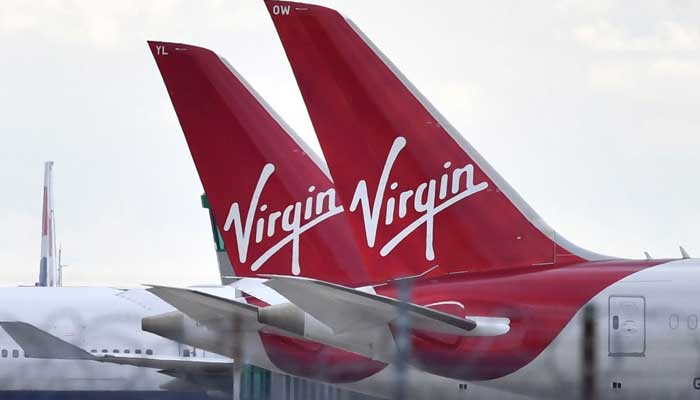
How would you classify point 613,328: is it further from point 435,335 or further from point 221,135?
point 221,135

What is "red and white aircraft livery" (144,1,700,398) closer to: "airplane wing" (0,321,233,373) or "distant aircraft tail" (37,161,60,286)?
"airplane wing" (0,321,233,373)

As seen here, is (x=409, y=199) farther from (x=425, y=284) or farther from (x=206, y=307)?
(x=206, y=307)

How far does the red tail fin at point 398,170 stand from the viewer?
22.4 meters

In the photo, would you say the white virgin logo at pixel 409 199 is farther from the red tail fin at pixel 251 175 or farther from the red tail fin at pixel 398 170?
the red tail fin at pixel 251 175

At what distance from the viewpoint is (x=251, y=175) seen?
2828 cm

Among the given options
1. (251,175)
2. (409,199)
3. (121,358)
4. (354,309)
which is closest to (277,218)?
(251,175)

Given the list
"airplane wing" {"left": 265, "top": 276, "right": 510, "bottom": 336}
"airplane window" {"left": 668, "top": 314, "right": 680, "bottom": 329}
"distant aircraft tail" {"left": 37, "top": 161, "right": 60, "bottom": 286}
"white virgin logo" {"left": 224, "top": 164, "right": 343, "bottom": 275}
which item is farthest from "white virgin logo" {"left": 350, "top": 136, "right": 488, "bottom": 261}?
"distant aircraft tail" {"left": 37, "top": 161, "right": 60, "bottom": 286}

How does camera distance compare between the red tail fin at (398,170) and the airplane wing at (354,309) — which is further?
the red tail fin at (398,170)

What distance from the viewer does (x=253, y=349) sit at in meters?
23.6

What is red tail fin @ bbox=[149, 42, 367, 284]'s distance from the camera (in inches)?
1099

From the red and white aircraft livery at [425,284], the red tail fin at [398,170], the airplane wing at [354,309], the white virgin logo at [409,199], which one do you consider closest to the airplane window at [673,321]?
the red and white aircraft livery at [425,284]

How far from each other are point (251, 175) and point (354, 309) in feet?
30.1

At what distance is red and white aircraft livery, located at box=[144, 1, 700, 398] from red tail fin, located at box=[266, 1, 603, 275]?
0.02m

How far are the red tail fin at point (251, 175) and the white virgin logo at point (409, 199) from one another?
4.32 m
